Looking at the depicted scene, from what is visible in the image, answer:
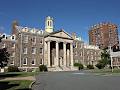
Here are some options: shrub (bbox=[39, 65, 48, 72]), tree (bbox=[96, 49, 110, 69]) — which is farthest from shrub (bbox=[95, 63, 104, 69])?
shrub (bbox=[39, 65, 48, 72])

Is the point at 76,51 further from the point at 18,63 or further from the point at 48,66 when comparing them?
the point at 18,63

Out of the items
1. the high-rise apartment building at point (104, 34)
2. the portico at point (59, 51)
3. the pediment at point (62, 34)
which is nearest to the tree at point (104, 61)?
the portico at point (59, 51)

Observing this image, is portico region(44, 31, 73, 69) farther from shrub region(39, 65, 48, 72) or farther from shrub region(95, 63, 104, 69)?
shrub region(95, 63, 104, 69)

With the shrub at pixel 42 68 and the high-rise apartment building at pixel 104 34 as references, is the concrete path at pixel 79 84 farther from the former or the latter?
the high-rise apartment building at pixel 104 34

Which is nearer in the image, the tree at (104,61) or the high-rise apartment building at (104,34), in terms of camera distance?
the tree at (104,61)

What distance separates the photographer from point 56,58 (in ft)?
223

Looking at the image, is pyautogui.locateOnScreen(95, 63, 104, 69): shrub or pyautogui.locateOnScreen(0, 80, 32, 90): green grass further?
pyautogui.locateOnScreen(95, 63, 104, 69): shrub

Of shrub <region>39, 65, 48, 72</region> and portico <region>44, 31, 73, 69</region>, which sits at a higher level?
portico <region>44, 31, 73, 69</region>

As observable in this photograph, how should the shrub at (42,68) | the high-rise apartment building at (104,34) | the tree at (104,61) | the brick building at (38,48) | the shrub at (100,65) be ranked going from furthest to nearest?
the high-rise apartment building at (104,34) < the shrub at (100,65) < the tree at (104,61) < the brick building at (38,48) < the shrub at (42,68)

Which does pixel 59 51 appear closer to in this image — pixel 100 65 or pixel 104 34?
pixel 100 65

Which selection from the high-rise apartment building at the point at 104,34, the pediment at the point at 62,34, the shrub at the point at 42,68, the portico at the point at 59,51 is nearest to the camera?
the shrub at the point at 42,68

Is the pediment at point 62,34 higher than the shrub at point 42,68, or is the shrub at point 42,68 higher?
the pediment at point 62,34

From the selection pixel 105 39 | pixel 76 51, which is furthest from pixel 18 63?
pixel 105 39

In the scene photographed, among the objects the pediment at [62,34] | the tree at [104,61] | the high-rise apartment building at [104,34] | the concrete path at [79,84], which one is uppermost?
the high-rise apartment building at [104,34]
